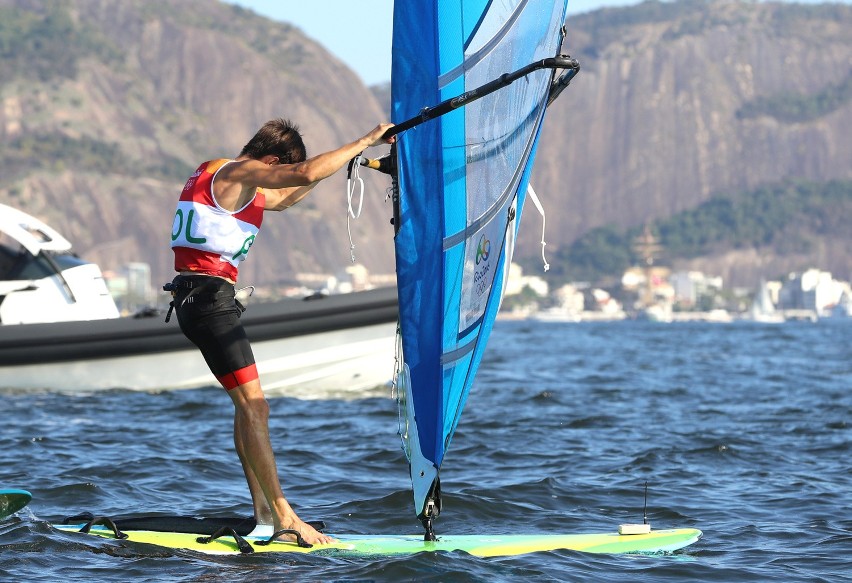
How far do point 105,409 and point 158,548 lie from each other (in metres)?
6.60

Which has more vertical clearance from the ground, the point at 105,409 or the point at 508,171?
the point at 508,171

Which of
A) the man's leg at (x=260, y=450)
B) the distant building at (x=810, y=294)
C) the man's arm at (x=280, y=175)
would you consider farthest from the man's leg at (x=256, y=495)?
the distant building at (x=810, y=294)

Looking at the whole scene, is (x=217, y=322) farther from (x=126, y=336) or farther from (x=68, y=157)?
(x=68, y=157)

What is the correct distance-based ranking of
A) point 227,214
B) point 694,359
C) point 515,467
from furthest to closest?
point 694,359 < point 515,467 < point 227,214

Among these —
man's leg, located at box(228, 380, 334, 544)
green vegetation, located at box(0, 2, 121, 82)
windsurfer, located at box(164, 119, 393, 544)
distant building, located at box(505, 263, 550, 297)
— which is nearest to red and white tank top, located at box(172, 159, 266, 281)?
windsurfer, located at box(164, 119, 393, 544)

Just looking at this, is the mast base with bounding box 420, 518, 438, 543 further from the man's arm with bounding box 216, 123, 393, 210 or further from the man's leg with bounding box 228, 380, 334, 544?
the man's arm with bounding box 216, 123, 393, 210

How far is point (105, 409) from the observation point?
1181 centimetres

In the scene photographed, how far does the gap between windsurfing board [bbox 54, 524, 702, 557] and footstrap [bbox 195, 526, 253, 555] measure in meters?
0.01

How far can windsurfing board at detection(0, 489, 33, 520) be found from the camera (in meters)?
5.87

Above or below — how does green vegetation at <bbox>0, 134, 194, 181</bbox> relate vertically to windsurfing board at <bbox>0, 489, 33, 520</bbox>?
above

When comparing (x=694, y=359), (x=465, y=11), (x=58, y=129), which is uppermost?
(x=58, y=129)

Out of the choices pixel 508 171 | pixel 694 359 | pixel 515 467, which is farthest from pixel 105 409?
pixel 694 359

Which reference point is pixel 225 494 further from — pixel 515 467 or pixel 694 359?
pixel 694 359

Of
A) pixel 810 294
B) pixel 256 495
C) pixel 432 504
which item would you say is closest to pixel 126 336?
pixel 256 495
